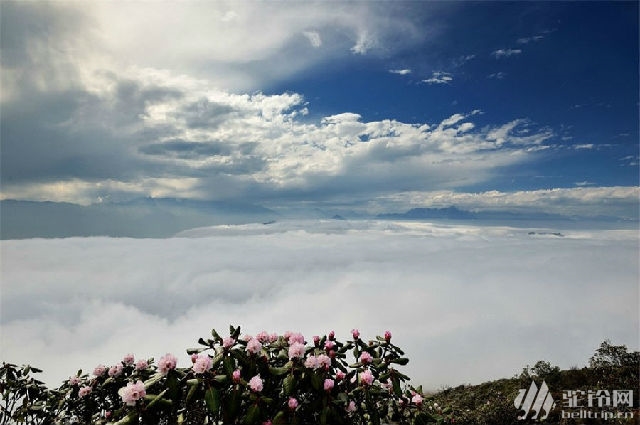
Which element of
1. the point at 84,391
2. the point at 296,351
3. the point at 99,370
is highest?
the point at 296,351

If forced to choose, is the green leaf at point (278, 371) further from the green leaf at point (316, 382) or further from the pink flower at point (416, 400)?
the pink flower at point (416, 400)

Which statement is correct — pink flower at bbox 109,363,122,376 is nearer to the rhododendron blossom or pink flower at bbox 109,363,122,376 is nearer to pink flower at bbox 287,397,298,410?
the rhododendron blossom

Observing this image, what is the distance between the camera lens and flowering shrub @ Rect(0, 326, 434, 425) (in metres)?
4.29

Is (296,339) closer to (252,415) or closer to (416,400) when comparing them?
(252,415)

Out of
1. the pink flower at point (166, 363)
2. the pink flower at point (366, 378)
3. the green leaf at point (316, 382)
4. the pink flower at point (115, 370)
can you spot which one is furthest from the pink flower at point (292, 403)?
the pink flower at point (115, 370)

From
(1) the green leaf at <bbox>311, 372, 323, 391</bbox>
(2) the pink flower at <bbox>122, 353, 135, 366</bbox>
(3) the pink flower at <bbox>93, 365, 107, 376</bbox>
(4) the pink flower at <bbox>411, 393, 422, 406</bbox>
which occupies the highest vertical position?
(1) the green leaf at <bbox>311, 372, 323, 391</bbox>

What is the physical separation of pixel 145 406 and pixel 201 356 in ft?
2.83

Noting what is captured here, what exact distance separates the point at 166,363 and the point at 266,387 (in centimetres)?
125

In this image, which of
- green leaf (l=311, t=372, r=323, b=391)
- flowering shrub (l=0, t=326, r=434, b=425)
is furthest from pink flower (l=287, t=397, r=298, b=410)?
green leaf (l=311, t=372, r=323, b=391)

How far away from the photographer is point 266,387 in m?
4.56

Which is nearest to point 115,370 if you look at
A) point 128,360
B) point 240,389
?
point 128,360

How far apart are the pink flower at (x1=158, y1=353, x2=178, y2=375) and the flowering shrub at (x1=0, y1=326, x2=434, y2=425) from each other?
0.01 metres

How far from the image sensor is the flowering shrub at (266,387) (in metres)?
4.29

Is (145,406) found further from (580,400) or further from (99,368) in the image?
(580,400)
